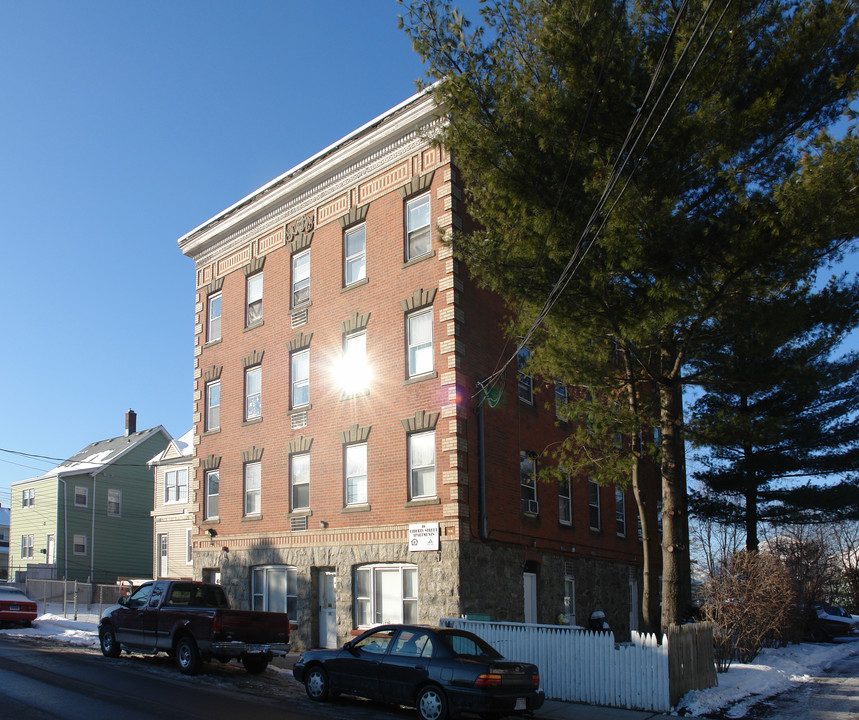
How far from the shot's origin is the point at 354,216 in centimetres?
2269

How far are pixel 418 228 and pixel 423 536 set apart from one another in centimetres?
798

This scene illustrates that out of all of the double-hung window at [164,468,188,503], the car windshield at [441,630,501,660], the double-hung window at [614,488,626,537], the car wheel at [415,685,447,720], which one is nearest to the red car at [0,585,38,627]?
the double-hung window at [164,468,188,503]

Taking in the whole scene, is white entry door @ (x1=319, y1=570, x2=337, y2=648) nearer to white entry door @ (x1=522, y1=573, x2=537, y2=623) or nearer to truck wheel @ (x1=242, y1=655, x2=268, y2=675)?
truck wheel @ (x1=242, y1=655, x2=268, y2=675)

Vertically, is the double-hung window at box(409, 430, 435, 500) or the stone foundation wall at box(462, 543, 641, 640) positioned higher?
the double-hung window at box(409, 430, 435, 500)

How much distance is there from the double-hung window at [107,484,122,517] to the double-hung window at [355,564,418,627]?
100 feet

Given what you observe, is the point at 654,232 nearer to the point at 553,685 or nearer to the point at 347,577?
the point at 553,685

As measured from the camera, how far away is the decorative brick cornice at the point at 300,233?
24094 millimetres

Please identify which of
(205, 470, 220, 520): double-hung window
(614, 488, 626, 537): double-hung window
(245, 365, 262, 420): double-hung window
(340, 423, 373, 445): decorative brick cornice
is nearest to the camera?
(340, 423, 373, 445): decorative brick cornice

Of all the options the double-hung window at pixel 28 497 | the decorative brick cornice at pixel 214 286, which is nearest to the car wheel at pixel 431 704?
the decorative brick cornice at pixel 214 286

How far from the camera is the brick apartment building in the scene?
19375 millimetres

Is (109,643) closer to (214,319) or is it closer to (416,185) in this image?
(214,319)

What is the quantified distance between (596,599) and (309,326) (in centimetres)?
1228

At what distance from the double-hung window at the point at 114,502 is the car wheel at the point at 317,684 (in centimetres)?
3635

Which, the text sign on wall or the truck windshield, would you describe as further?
the text sign on wall
